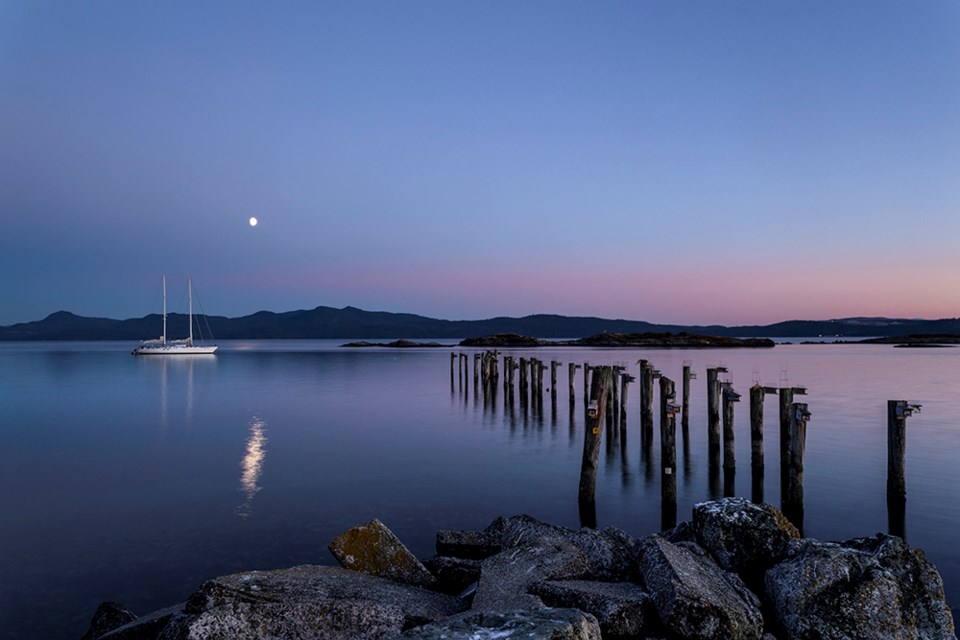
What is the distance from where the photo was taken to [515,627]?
4.12m

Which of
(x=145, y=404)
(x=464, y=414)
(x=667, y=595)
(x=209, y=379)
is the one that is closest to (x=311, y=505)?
(x=667, y=595)

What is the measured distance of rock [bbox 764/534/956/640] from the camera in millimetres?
5531

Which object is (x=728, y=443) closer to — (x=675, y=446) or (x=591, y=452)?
(x=675, y=446)

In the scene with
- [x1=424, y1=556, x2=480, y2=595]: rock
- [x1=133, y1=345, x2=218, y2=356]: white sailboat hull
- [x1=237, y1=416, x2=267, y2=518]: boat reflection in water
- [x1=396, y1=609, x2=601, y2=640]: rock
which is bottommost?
[x1=237, y1=416, x2=267, y2=518]: boat reflection in water

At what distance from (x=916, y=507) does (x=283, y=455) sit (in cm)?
1584

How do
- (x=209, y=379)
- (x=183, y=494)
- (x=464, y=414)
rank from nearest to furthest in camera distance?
(x=183, y=494)
(x=464, y=414)
(x=209, y=379)

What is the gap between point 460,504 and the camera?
13.2 metres

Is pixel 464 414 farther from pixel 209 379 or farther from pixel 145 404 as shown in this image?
pixel 209 379

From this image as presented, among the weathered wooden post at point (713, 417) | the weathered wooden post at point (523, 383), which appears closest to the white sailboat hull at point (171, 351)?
the weathered wooden post at point (523, 383)

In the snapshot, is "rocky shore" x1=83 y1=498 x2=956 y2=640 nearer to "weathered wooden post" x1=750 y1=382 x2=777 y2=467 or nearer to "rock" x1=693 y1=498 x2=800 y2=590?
"rock" x1=693 y1=498 x2=800 y2=590

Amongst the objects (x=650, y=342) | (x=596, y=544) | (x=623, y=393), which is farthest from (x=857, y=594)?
(x=650, y=342)

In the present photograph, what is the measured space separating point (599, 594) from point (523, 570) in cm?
96

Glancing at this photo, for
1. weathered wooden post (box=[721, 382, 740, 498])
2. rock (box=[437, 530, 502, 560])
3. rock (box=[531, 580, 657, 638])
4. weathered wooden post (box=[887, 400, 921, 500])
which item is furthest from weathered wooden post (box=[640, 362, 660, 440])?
rock (box=[531, 580, 657, 638])

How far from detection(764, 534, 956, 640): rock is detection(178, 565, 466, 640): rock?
3072 mm
